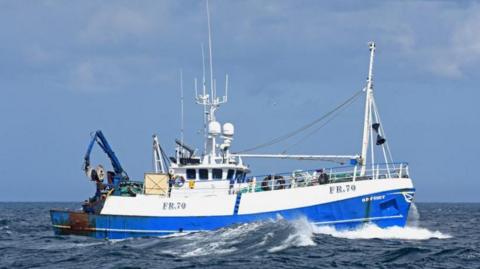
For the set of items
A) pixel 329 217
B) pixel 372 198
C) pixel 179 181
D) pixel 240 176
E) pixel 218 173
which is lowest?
pixel 329 217

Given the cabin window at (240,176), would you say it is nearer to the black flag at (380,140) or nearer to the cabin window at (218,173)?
the cabin window at (218,173)

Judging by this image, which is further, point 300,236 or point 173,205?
point 173,205

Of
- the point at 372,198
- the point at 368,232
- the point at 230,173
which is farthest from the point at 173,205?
the point at 372,198

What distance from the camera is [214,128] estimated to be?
4031 centimetres

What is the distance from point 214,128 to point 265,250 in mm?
11304

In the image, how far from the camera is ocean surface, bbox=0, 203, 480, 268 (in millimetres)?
27469

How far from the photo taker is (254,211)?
36156 millimetres

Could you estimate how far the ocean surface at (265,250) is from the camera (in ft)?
90.1

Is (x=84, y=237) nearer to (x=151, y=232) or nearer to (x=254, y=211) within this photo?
(x=151, y=232)

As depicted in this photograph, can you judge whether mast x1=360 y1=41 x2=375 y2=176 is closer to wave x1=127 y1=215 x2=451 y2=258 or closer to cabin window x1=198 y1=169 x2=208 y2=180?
wave x1=127 y1=215 x2=451 y2=258

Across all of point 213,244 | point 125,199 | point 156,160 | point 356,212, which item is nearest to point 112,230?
point 125,199

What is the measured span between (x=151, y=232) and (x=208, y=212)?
2.99 meters

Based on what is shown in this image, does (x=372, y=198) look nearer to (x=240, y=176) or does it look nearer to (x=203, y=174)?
(x=240, y=176)

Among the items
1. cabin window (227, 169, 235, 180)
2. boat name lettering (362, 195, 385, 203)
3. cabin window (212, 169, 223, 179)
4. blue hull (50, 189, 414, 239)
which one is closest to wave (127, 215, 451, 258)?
blue hull (50, 189, 414, 239)
